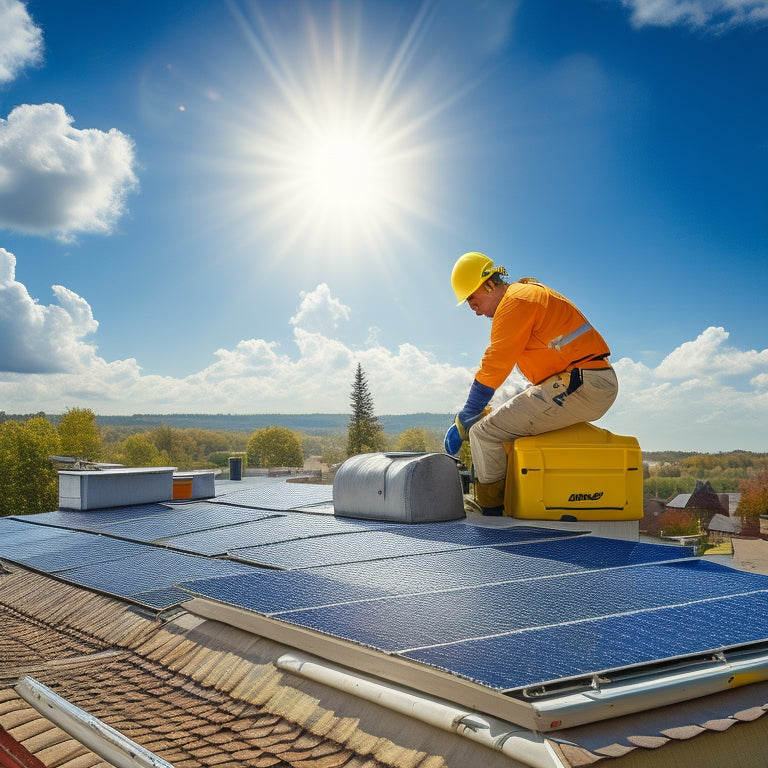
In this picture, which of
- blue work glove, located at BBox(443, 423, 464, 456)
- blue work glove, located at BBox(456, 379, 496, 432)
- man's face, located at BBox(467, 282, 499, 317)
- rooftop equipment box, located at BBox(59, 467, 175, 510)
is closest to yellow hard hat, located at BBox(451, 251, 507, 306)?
man's face, located at BBox(467, 282, 499, 317)

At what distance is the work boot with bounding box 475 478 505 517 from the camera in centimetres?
622

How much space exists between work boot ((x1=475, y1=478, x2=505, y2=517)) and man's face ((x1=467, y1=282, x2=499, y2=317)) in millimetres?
1635

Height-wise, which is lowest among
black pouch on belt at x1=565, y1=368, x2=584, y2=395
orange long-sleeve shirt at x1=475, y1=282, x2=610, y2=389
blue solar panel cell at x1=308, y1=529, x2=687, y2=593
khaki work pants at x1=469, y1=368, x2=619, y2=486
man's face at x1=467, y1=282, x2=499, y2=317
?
blue solar panel cell at x1=308, y1=529, x2=687, y2=593

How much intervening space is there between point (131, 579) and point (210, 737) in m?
2.30

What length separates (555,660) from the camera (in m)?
2.38

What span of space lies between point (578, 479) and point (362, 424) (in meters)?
77.2

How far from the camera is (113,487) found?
8.73 metres

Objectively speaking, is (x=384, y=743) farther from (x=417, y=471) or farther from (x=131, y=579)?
(x=417, y=471)

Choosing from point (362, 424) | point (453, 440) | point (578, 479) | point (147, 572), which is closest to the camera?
point (147, 572)

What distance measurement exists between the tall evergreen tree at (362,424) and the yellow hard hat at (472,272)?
2942 inches

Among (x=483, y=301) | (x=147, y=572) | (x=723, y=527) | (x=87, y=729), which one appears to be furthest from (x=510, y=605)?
(x=723, y=527)

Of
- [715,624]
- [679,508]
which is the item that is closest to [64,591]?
[715,624]

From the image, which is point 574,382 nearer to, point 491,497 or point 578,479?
point 578,479

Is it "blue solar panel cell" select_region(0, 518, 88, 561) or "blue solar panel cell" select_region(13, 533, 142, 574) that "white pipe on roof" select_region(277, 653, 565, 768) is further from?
"blue solar panel cell" select_region(0, 518, 88, 561)
